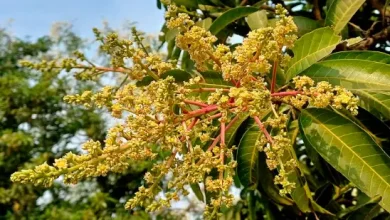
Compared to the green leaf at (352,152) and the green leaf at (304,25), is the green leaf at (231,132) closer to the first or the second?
the green leaf at (352,152)

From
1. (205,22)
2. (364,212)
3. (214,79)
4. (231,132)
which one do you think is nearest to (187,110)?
(214,79)

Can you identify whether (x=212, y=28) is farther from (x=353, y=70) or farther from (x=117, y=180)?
(x=117, y=180)

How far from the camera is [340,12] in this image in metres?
1.35

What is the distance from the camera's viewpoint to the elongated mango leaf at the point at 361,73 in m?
1.03

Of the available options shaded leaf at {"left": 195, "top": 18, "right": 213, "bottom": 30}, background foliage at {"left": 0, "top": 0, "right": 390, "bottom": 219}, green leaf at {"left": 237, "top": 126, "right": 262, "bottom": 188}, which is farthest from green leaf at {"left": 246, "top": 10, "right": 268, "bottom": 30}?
green leaf at {"left": 237, "top": 126, "right": 262, "bottom": 188}

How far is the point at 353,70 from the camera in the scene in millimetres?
1072

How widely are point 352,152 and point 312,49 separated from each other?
0.83 feet

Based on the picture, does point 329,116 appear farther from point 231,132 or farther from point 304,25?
point 304,25

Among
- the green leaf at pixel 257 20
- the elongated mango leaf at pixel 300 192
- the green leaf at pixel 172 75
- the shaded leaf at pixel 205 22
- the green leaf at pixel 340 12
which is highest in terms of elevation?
the shaded leaf at pixel 205 22

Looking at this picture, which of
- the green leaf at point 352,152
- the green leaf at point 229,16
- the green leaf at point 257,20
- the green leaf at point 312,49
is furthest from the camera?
the green leaf at point 257,20

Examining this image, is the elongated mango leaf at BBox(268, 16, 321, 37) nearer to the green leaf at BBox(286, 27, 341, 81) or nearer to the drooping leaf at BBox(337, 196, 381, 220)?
the green leaf at BBox(286, 27, 341, 81)

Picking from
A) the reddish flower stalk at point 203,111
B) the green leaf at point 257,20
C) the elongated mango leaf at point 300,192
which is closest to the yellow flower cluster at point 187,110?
the reddish flower stalk at point 203,111

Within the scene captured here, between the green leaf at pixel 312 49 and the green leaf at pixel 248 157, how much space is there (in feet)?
0.55

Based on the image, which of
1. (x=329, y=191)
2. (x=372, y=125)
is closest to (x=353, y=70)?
(x=372, y=125)
